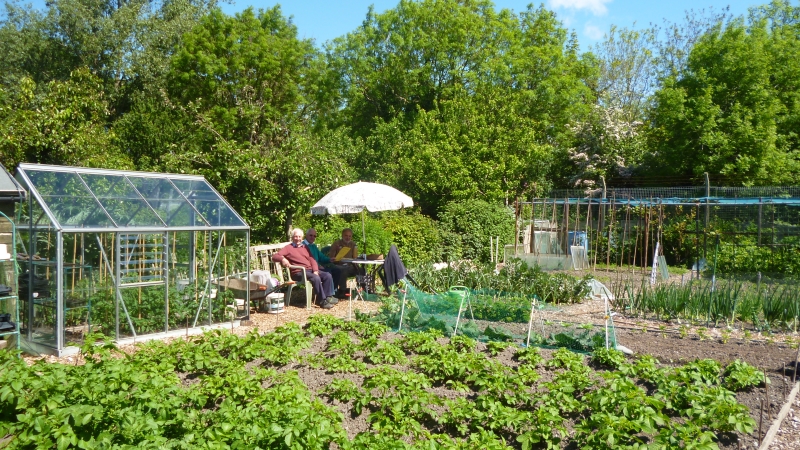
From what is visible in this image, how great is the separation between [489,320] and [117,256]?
4584 millimetres

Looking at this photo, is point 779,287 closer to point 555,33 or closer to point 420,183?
point 420,183

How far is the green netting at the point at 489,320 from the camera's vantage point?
7438 mm

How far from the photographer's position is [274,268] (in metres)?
11.8

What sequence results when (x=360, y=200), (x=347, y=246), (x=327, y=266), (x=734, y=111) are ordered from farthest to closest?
(x=734, y=111)
(x=347, y=246)
(x=327, y=266)
(x=360, y=200)

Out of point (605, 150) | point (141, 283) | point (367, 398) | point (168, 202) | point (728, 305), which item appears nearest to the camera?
point (367, 398)

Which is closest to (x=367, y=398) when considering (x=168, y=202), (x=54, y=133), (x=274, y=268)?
(x=168, y=202)

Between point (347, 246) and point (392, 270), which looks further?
point (347, 246)

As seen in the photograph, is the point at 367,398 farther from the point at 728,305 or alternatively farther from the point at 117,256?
the point at 728,305

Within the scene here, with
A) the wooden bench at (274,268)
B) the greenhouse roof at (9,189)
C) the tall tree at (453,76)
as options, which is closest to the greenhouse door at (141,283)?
the greenhouse roof at (9,189)

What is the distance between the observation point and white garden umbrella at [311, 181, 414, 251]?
37.0ft

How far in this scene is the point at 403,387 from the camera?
5215 millimetres

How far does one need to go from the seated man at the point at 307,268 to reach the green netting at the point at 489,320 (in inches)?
80.4

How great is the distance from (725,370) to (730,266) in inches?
417

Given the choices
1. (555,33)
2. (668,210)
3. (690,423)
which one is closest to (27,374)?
(690,423)
